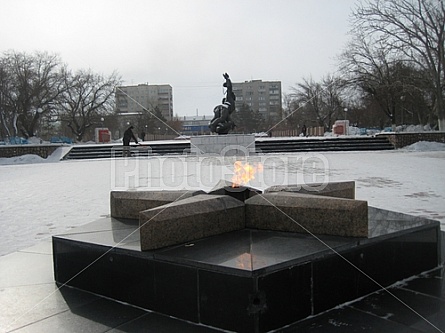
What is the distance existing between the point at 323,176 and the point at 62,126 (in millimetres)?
71204

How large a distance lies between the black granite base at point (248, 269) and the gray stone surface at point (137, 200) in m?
0.60

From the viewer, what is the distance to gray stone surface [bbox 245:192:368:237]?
4.01 meters

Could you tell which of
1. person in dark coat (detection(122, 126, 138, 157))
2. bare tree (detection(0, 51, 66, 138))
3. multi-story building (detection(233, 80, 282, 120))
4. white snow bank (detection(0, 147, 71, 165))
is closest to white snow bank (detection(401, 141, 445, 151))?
person in dark coat (detection(122, 126, 138, 157))

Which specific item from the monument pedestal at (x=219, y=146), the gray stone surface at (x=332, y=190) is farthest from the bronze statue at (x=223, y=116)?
the gray stone surface at (x=332, y=190)

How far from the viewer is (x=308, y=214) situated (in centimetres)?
422

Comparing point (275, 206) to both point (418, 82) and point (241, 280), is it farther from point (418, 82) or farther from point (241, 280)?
point (418, 82)

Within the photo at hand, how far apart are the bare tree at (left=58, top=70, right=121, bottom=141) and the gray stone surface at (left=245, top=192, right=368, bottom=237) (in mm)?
54050

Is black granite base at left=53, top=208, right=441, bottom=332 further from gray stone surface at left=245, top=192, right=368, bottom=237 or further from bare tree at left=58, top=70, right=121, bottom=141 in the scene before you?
bare tree at left=58, top=70, right=121, bottom=141

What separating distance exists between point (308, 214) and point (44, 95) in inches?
2069

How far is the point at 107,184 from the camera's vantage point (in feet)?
44.7

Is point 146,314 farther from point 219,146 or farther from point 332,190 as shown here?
point 219,146

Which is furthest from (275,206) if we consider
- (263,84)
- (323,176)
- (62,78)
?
(263,84)

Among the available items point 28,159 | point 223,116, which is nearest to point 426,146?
point 223,116

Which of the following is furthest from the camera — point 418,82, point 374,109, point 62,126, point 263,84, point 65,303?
point 263,84
